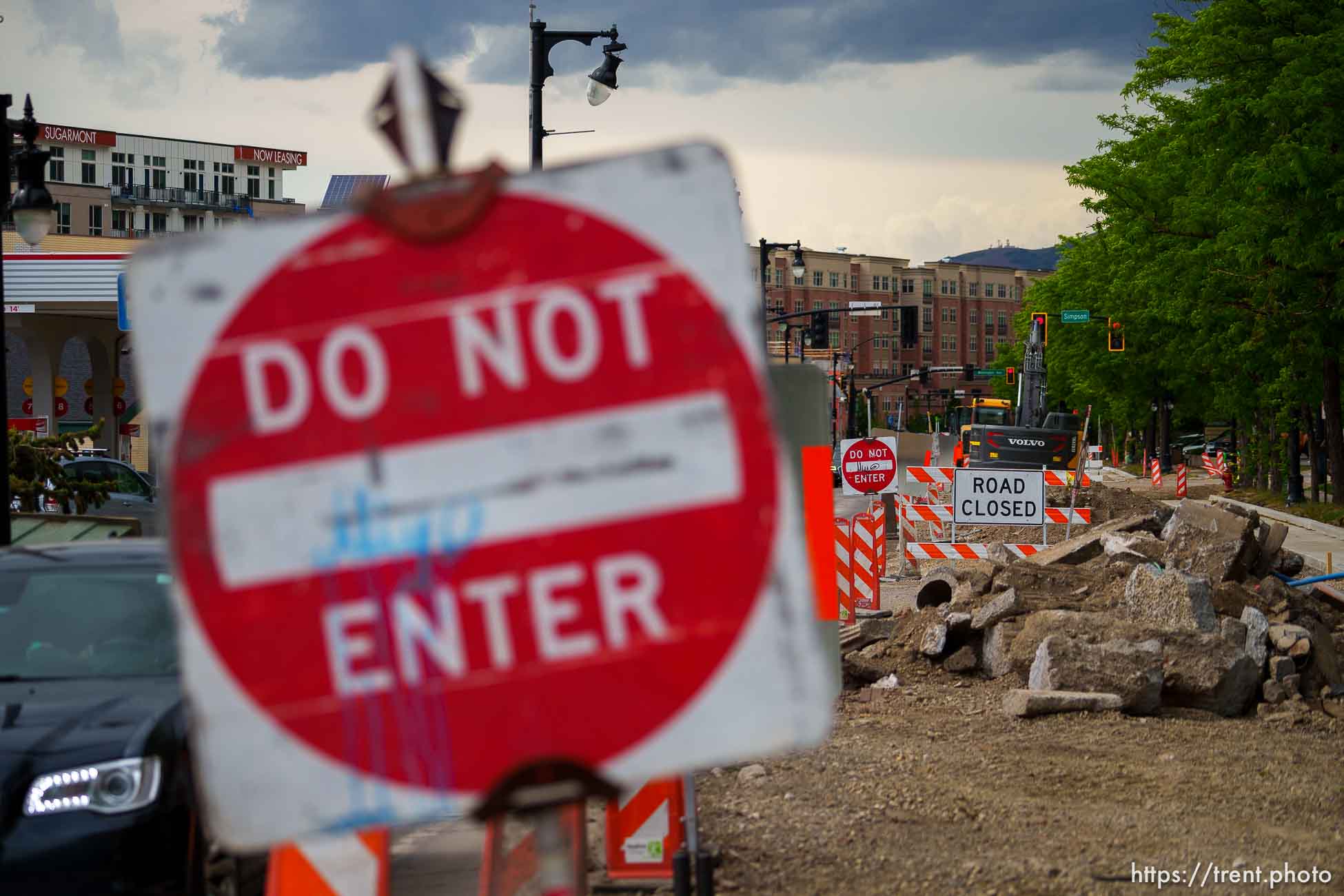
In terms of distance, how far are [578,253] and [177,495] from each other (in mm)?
655

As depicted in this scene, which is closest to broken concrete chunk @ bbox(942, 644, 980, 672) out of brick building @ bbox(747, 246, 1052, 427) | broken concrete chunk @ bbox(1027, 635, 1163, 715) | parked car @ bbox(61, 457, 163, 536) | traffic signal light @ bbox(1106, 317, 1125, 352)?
broken concrete chunk @ bbox(1027, 635, 1163, 715)

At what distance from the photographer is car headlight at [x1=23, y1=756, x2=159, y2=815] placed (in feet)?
18.0

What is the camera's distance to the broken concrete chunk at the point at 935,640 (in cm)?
1315

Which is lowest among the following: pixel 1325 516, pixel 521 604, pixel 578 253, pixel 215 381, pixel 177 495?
pixel 1325 516

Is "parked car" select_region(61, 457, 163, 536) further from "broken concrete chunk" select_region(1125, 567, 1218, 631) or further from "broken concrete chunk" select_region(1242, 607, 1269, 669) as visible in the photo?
"broken concrete chunk" select_region(1242, 607, 1269, 669)

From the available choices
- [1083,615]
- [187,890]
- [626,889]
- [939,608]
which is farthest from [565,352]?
[939,608]

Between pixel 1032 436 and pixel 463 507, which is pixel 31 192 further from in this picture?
pixel 1032 436

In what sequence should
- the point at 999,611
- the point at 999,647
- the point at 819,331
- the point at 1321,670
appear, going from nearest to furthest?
the point at 1321,670 < the point at 999,647 < the point at 999,611 < the point at 819,331

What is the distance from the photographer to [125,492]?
2639 centimetres

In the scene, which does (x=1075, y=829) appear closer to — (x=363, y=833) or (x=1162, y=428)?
(x=363, y=833)

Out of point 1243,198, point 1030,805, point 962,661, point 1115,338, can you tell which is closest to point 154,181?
point 1115,338

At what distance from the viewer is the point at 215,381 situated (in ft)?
7.20

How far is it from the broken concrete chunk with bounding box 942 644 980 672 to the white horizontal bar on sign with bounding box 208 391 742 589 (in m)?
11.1

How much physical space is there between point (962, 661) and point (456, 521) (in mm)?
11253
